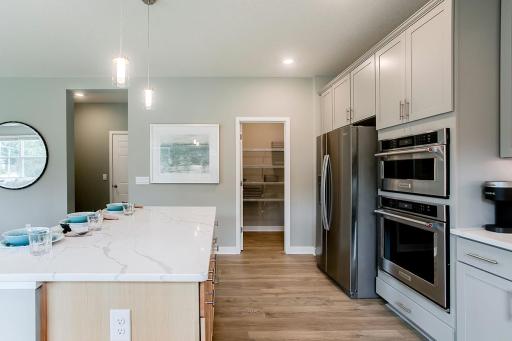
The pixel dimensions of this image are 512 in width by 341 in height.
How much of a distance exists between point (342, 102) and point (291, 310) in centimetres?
234

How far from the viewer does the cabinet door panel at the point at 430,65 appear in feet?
5.84

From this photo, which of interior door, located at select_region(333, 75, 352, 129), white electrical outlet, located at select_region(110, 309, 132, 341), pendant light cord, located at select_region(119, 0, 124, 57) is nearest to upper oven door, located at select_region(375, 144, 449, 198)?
interior door, located at select_region(333, 75, 352, 129)

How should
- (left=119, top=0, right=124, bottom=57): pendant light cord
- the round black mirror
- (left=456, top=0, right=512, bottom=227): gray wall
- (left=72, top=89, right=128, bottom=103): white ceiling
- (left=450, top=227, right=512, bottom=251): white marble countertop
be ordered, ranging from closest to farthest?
(left=450, top=227, right=512, bottom=251): white marble countertop, (left=456, top=0, right=512, bottom=227): gray wall, (left=119, top=0, right=124, bottom=57): pendant light cord, the round black mirror, (left=72, top=89, right=128, bottom=103): white ceiling

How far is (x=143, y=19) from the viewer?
2576 mm

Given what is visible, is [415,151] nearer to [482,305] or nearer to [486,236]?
[486,236]

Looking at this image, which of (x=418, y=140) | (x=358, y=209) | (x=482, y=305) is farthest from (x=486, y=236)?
(x=358, y=209)

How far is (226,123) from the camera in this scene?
4180mm

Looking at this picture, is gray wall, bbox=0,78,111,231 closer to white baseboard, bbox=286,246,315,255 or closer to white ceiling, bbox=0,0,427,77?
white ceiling, bbox=0,0,427,77

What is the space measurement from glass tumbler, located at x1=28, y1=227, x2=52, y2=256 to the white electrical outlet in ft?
1.70

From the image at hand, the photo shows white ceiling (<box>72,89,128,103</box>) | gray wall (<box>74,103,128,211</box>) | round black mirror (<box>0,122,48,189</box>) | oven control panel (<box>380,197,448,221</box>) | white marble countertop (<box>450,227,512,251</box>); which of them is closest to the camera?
white marble countertop (<box>450,227,512,251</box>)

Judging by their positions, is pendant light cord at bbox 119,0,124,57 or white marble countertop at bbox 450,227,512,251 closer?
white marble countertop at bbox 450,227,512,251

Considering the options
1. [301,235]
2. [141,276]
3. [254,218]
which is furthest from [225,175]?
[141,276]

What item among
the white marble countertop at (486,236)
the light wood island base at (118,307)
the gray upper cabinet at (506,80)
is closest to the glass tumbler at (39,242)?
the light wood island base at (118,307)

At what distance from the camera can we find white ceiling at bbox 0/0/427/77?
2.40m
